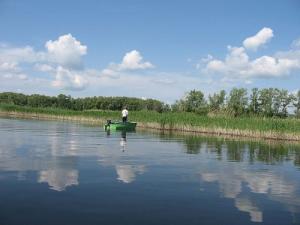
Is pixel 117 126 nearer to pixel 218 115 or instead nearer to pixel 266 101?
pixel 218 115

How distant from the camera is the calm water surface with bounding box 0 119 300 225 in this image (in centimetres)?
880

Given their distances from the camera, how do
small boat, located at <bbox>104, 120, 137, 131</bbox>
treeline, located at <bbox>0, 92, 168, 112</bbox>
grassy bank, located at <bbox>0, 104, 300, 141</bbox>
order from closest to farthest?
1. grassy bank, located at <bbox>0, 104, 300, 141</bbox>
2. small boat, located at <bbox>104, 120, 137, 131</bbox>
3. treeline, located at <bbox>0, 92, 168, 112</bbox>

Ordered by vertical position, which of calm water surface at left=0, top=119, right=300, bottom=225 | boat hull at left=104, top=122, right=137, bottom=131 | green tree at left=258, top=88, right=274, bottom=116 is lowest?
calm water surface at left=0, top=119, right=300, bottom=225

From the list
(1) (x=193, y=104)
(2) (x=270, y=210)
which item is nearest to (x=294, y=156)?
(2) (x=270, y=210)

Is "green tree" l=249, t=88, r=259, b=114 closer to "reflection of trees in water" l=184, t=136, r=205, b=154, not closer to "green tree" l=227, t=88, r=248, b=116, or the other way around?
"green tree" l=227, t=88, r=248, b=116

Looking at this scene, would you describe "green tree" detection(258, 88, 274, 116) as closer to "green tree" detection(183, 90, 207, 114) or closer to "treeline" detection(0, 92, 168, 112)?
"green tree" detection(183, 90, 207, 114)

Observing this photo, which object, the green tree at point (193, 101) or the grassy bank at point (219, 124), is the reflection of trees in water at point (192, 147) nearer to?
the grassy bank at point (219, 124)

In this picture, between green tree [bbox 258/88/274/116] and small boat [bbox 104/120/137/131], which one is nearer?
small boat [bbox 104/120/137/131]

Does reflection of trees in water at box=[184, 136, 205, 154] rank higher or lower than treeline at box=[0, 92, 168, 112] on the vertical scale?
lower

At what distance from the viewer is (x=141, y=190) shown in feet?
37.2

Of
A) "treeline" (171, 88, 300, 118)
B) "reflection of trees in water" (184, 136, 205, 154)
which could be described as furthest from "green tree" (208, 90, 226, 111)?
"reflection of trees in water" (184, 136, 205, 154)

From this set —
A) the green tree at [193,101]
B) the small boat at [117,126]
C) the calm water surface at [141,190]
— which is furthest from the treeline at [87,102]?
the calm water surface at [141,190]

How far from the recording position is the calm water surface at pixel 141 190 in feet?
28.9

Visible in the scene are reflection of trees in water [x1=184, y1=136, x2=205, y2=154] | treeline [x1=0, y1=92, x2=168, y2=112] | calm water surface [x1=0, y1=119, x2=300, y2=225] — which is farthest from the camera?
treeline [x1=0, y1=92, x2=168, y2=112]
